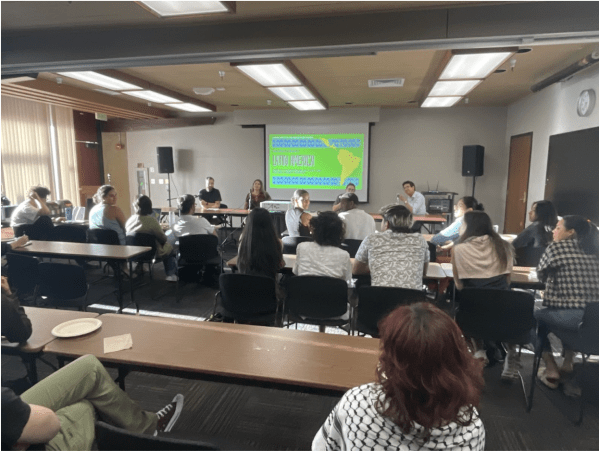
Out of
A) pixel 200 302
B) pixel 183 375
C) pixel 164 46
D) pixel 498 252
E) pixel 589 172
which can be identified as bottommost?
pixel 200 302

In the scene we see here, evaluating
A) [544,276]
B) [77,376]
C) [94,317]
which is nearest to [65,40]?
[94,317]

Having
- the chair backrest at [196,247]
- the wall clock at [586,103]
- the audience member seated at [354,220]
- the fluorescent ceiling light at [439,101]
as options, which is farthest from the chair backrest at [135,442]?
the fluorescent ceiling light at [439,101]

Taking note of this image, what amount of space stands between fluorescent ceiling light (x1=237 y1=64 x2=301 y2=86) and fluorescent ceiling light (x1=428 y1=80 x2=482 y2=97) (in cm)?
204

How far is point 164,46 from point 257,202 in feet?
14.3

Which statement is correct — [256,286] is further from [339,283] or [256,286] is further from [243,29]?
[243,29]

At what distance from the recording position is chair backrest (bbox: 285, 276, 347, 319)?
268cm

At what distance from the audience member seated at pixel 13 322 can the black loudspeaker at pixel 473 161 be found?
7.69 m

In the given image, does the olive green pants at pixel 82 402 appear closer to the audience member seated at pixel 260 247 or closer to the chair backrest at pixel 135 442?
the chair backrest at pixel 135 442

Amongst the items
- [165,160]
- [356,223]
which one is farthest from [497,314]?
[165,160]

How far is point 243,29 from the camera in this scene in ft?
11.3

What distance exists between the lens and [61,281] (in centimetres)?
315

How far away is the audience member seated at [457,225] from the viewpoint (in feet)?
12.9

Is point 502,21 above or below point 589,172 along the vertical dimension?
above

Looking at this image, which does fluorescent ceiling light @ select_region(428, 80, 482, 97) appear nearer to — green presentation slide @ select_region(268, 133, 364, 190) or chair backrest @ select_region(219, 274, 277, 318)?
green presentation slide @ select_region(268, 133, 364, 190)
